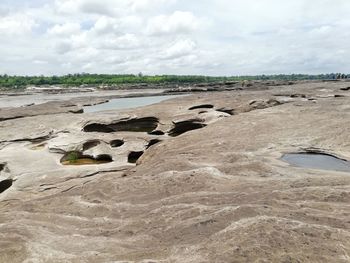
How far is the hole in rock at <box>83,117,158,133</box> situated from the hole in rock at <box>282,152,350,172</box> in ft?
68.5

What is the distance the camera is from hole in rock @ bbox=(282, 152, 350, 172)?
1686 cm

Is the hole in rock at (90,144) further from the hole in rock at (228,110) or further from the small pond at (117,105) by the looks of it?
the small pond at (117,105)

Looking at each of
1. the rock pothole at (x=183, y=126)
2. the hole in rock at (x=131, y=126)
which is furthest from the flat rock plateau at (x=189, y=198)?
the hole in rock at (x=131, y=126)

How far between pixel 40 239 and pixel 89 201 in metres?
3.60

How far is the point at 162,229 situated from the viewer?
37.4ft

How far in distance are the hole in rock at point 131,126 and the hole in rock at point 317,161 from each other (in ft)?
68.5

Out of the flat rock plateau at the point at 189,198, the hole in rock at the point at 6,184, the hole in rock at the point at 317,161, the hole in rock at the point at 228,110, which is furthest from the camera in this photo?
the hole in rock at the point at 228,110

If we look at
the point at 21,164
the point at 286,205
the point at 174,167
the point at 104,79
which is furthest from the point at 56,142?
the point at 104,79

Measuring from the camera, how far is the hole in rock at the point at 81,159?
26109mm

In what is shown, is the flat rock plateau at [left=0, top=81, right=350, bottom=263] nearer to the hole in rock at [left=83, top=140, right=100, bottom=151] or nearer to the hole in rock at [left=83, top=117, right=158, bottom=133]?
the hole in rock at [left=83, top=140, right=100, bottom=151]

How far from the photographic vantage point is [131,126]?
128 feet

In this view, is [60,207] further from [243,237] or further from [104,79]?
[104,79]

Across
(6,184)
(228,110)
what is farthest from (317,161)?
(228,110)

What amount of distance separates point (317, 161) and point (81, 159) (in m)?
14.7
